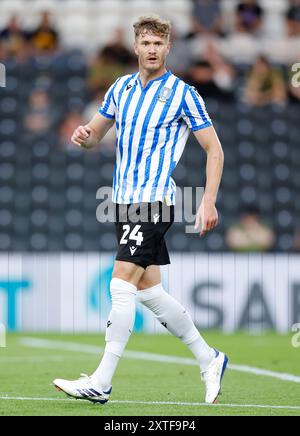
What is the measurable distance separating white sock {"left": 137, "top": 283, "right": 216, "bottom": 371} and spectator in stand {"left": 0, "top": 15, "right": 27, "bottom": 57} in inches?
428

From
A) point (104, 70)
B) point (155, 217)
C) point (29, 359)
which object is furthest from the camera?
point (104, 70)

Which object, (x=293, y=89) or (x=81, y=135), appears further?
(x=293, y=89)

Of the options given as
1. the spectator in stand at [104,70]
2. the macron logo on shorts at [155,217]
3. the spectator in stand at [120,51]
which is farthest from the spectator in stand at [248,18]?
the macron logo on shorts at [155,217]

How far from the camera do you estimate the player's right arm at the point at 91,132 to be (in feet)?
21.7

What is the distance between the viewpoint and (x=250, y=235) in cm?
1510

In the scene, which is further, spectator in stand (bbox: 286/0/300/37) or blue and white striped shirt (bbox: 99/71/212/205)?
spectator in stand (bbox: 286/0/300/37)

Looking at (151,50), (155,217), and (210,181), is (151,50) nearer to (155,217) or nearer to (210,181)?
(210,181)

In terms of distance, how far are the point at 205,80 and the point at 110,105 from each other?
32.6ft

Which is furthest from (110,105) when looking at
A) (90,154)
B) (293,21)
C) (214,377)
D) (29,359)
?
(293,21)

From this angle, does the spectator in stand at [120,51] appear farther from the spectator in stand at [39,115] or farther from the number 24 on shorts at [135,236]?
the number 24 on shorts at [135,236]

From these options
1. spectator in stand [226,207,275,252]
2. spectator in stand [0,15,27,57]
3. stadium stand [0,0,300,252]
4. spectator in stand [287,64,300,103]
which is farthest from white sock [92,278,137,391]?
spectator in stand [0,15,27,57]

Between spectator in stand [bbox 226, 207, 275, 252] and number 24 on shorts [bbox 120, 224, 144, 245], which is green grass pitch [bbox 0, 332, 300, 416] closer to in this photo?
number 24 on shorts [bbox 120, 224, 144, 245]

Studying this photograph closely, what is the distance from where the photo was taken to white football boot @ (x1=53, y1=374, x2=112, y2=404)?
245 inches

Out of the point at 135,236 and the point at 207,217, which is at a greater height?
the point at 207,217
